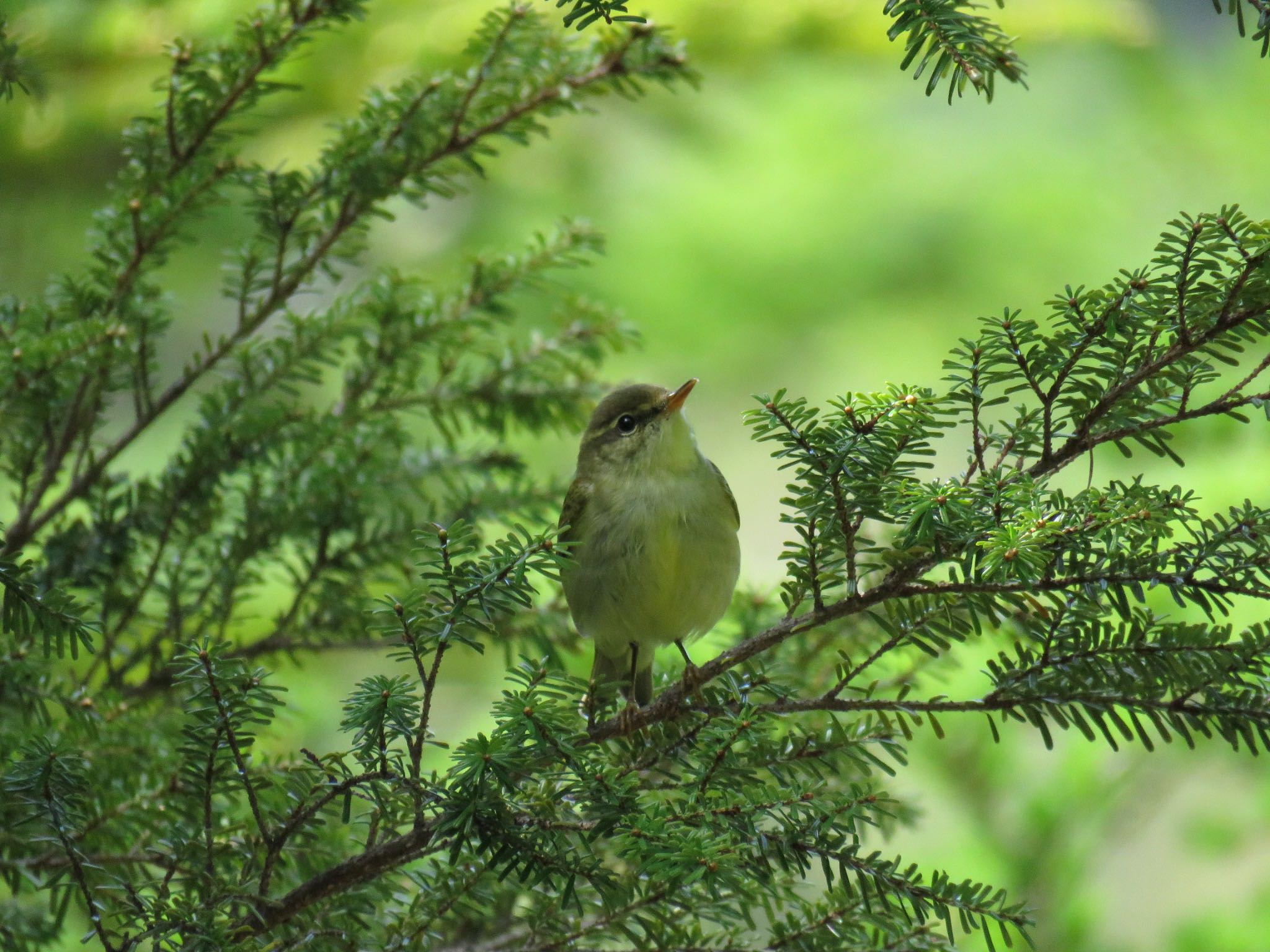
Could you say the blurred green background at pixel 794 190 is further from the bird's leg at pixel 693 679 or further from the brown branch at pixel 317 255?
the bird's leg at pixel 693 679

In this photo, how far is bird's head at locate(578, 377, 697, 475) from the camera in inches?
68.9

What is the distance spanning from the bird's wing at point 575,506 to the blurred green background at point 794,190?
1.02 m

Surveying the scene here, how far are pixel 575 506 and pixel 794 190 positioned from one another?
212 cm

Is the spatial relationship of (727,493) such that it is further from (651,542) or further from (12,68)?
(12,68)

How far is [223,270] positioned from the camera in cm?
159

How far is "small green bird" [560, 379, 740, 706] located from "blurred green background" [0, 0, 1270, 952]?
1.05 metres

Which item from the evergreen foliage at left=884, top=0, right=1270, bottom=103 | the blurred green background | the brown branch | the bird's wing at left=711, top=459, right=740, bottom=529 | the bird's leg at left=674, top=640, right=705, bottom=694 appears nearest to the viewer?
the evergreen foliage at left=884, top=0, right=1270, bottom=103

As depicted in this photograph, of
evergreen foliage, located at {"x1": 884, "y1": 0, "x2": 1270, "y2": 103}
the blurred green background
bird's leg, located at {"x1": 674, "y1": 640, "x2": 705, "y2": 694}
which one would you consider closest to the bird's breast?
bird's leg, located at {"x1": 674, "y1": 640, "x2": 705, "y2": 694}

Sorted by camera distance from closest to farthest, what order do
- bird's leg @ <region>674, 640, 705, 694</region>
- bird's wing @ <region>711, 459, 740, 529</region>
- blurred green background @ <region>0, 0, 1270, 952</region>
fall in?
1. bird's leg @ <region>674, 640, 705, 694</region>
2. bird's wing @ <region>711, 459, 740, 529</region>
3. blurred green background @ <region>0, 0, 1270, 952</region>

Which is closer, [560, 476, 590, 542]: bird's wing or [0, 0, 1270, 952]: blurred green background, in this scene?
[560, 476, 590, 542]: bird's wing

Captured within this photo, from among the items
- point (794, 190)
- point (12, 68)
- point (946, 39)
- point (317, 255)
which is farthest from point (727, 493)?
point (794, 190)

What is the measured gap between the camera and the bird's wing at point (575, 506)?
1.70 metres

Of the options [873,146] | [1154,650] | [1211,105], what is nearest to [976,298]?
[873,146]

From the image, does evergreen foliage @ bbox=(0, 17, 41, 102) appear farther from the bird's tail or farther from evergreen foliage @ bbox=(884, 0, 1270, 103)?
the bird's tail
